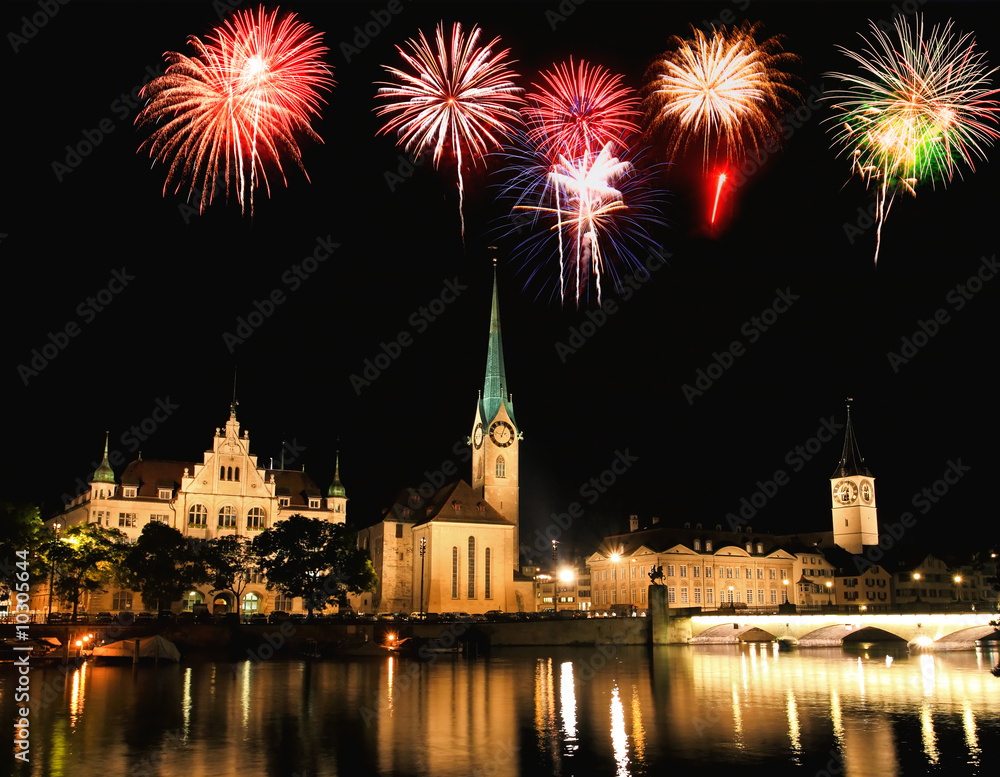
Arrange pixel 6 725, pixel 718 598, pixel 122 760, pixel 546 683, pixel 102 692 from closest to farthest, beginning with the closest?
pixel 122 760, pixel 6 725, pixel 102 692, pixel 546 683, pixel 718 598

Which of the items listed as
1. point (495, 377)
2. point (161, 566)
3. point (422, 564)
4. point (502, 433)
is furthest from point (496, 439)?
point (161, 566)

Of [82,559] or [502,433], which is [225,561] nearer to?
[82,559]

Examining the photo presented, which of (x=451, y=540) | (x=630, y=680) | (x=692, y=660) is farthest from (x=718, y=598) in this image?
(x=630, y=680)

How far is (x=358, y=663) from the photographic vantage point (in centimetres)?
5938

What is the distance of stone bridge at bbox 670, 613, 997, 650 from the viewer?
7329 centimetres

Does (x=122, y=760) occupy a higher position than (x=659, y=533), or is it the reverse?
(x=659, y=533)

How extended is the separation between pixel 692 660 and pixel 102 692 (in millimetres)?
39553

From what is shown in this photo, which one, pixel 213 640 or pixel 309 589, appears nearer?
pixel 213 640

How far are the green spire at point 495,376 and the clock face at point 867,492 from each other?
66571mm

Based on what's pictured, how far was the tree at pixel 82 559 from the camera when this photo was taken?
66.2m

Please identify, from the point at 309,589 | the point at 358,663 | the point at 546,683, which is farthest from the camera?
the point at 309,589

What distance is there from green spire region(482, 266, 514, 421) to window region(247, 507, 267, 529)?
26824 millimetres

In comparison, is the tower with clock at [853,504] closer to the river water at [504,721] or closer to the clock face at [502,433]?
the clock face at [502,433]

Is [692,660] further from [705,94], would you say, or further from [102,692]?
[705,94]
